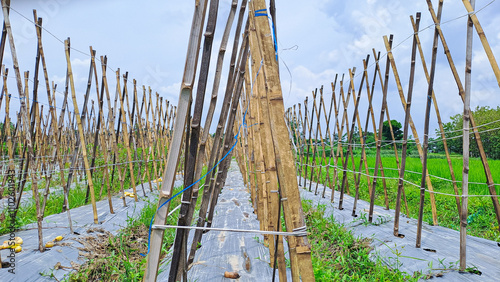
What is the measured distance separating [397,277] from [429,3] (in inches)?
86.1

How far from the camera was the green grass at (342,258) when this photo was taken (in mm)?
2062

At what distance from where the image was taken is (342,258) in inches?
93.0

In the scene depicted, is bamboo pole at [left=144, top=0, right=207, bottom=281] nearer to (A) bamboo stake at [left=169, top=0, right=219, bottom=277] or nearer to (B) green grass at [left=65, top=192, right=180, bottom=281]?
(A) bamboo stake at [left=169, top=0, right=219, bottom=277]

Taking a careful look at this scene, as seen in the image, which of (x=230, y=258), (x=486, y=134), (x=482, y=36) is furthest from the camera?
(x=486, y=134)

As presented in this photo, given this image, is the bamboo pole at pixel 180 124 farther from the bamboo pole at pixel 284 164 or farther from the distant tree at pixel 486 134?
the distant tree at pixel 486 134

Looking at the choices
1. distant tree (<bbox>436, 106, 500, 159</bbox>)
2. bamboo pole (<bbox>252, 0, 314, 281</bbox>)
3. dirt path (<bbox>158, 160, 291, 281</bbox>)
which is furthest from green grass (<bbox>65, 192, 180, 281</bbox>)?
distant tree (<bbox>436, 106, 500, 159</bbox>)

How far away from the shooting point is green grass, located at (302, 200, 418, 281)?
206 centimetres

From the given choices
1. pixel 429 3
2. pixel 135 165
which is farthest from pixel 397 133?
pixel 429 3

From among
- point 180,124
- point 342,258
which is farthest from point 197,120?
point 342,258

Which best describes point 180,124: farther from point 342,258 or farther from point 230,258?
point 342,258

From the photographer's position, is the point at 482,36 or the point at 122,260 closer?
the point at 482,36

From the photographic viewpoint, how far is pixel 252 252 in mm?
2451

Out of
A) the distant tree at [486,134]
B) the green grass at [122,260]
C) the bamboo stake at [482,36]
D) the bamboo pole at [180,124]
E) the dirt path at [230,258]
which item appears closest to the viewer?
the bamboo pole at [180,124]

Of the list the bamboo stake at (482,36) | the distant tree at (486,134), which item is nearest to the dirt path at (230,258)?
the bamboo stake at (482,36)
